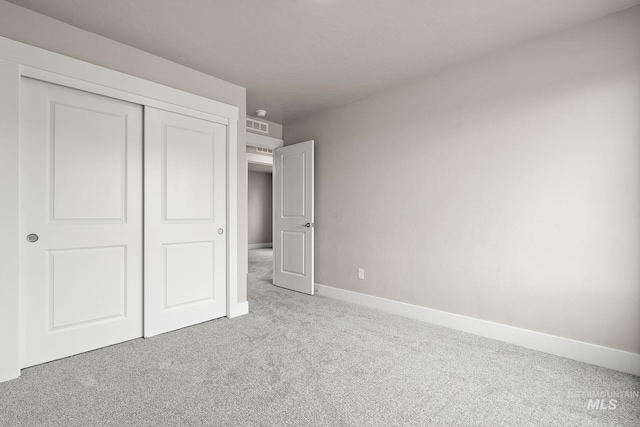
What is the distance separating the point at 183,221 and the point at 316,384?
1929mm

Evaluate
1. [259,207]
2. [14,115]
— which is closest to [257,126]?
[14,115]

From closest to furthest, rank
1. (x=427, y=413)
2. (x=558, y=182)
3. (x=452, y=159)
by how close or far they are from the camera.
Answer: (x=427, y=413)
(x=558, y=182)
(x=452, y=159)

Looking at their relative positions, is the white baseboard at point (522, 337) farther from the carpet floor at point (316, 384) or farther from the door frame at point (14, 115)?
the door frame at point (14, 115)

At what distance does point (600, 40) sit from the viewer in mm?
2246

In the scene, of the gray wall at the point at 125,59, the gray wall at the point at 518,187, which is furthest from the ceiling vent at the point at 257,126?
the gray wall at the point at 518,187

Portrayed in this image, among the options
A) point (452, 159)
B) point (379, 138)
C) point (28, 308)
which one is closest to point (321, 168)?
point (379, 138)

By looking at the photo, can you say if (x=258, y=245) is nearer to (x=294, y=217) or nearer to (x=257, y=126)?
(x=294, y=217)

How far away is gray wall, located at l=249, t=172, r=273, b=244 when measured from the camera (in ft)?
31.8

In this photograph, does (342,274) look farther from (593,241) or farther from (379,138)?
(593,241)

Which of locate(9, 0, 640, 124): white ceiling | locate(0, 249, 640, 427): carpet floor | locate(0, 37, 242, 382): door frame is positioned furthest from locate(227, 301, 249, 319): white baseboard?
locate(9, 0, 640, 124): white ceiling

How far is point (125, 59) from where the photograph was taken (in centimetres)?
258

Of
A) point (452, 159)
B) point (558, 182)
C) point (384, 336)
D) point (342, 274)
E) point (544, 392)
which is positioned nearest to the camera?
point (544, 392)

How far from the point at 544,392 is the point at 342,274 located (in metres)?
2.41

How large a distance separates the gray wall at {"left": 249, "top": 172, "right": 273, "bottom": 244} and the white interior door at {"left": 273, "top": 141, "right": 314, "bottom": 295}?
5.23 m
